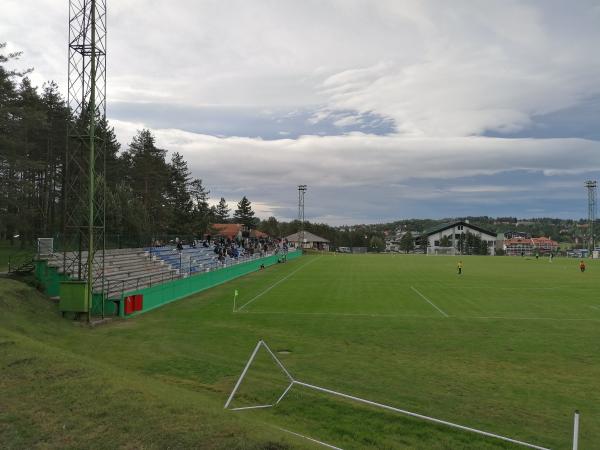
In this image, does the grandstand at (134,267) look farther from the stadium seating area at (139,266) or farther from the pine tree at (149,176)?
the pine tree at (149,176)

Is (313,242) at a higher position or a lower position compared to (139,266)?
lower

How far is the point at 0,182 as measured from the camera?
31.0 metres

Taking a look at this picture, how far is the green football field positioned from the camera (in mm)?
7031

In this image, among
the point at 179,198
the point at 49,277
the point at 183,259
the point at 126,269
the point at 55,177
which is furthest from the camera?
the point at 179,198

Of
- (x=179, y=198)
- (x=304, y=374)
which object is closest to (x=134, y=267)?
(x=304, y=374)

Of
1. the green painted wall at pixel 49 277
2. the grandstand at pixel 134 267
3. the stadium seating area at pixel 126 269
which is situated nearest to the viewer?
the green painted wall at pixel 49 277

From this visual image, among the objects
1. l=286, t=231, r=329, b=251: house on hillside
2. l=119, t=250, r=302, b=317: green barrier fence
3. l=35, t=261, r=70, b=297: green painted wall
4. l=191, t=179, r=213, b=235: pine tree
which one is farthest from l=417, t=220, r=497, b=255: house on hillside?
l=35, t=261, r=70, b=297: green painted wall

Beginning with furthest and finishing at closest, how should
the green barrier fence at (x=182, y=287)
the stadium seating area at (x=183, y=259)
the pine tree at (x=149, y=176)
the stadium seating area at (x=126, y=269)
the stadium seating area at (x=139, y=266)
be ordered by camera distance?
the pine tree at (x=149, y=176) → the stadium seating area at (x=183, y=259) → the green barrier fence at (x=182, y=287) → the stadium seating area at (x=139, y=266) → the stadium seating area at (x=126, y=269)

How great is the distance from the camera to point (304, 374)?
1203 centimetres

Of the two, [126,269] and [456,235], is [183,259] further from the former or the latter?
[456,235]

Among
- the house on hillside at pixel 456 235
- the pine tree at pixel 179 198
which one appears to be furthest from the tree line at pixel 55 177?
the house on hillside at pixel 456 235

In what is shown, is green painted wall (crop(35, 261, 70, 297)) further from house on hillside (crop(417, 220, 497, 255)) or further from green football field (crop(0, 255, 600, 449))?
house on hillside (crop(417, 220, 497, 255))

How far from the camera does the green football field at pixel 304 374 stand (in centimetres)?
703

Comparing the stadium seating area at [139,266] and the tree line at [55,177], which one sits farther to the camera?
the tree line at [55,177]
